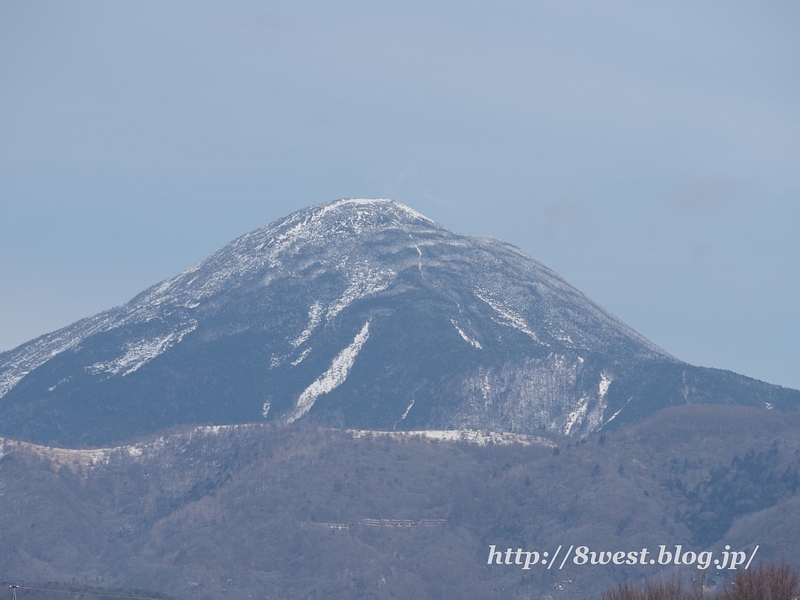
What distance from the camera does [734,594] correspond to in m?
104

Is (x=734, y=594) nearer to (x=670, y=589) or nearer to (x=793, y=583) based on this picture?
(x=793, y=583)

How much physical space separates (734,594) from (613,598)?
43.1 ft

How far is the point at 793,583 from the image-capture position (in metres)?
99.9

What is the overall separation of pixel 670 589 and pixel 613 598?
687 centimetres

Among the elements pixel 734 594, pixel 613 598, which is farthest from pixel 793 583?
pixel 613 598

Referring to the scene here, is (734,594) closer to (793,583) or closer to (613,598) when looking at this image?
(793,583)

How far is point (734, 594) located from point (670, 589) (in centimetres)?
1430

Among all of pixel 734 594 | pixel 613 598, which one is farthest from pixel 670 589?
pixel 734 594

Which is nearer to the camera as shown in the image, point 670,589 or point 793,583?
point 793,583

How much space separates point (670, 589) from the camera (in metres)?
118

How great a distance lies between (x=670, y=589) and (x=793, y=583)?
19.2 metres

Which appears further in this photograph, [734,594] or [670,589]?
[670,589]

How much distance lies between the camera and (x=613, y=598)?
114 m

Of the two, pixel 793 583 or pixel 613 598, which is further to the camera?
pixel 613 598
